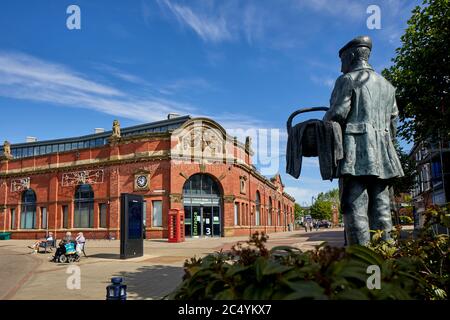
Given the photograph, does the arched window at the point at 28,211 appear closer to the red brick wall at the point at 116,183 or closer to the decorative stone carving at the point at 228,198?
the red brick wall at the point at 116,183

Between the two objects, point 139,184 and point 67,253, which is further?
point 139,184

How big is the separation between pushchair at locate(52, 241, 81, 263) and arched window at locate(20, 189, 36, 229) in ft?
75.4

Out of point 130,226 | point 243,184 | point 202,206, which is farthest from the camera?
point 243,184

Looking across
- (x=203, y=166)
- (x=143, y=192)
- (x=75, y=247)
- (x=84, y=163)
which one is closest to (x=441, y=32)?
(x=75, y=247)

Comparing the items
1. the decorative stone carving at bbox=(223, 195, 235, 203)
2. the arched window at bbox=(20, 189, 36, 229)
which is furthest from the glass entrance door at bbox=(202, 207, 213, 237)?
the arched window at bbox=(20, 189, 36, 229)

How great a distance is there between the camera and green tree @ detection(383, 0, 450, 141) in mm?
12268

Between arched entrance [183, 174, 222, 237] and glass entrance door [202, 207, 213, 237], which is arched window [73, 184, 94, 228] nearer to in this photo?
arched entrance [183, 174, 222, 237]

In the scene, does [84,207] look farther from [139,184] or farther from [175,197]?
[175,197]

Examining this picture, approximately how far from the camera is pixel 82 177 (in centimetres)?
3228

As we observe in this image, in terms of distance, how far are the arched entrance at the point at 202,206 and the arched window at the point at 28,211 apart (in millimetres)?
15291

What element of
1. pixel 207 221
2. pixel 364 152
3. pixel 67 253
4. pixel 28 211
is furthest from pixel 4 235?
pixel 364 152

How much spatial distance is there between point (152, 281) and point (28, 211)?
1223 inches

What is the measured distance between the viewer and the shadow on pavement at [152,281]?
714 centimetres
